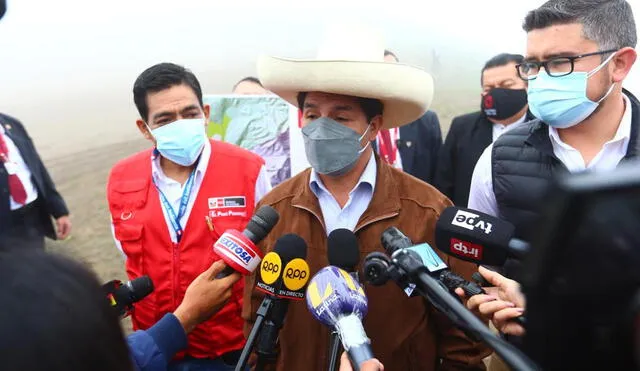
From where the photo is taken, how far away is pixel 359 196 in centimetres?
213

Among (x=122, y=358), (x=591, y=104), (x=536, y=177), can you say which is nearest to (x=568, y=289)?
(x=122, y=358)

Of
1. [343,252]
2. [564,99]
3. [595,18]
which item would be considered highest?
[595,18]

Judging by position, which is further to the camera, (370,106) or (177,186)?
(177,186)

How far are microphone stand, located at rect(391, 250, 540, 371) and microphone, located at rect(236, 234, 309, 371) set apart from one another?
45 centimetres

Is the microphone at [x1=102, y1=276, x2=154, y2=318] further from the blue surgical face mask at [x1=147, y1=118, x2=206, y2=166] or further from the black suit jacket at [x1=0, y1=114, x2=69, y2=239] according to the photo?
the black suit jacket at [x1=0, y1=114, x2=69, y2=239]

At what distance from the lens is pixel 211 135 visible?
445 centimetres

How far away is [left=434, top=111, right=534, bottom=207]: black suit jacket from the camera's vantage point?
396cm

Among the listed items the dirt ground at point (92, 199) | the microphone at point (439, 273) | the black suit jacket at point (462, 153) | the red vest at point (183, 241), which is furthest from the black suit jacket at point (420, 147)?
the microphone at point (439, 273)

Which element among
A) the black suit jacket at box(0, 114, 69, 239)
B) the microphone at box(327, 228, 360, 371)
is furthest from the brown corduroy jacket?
the black suit jacket at box(0, 114, 69, 239)

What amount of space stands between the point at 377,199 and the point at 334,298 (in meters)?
0.75

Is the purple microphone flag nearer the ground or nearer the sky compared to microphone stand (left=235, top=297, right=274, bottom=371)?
nearer the sky

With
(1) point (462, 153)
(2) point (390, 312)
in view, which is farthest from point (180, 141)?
(1) point (462, 153)

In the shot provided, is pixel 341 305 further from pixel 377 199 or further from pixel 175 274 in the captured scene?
pixel 175 274

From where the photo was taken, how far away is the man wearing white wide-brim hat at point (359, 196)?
191 cm
